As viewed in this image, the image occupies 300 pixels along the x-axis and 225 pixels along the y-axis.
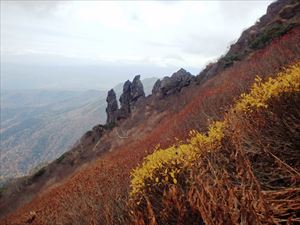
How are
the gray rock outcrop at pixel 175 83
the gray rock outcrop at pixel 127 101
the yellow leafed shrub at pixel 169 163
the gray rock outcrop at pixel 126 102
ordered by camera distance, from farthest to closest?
the gray rock outcrop at pixel 127 101 < the gray rock outcrop at pixel 126 102 < the gray rock outcrop at pixel 175 83 < the yellow leafed shrub at pixel 169 163

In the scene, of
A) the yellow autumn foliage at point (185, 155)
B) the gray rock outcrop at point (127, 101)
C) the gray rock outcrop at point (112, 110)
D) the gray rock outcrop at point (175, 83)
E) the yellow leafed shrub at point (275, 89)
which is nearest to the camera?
the yellow leafed shrub at point (275, 89)

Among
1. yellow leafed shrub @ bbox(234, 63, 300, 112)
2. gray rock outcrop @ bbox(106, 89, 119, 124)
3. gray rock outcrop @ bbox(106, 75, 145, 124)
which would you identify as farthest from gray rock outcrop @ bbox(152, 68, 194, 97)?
yellow leafed shrub @ bbox(234, 63, 300, 112)

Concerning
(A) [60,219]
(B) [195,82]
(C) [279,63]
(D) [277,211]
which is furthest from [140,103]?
(D) [277,211]

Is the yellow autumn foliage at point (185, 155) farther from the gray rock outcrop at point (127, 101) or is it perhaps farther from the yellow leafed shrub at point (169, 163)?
the gray rock outcrop at point (127, 101)

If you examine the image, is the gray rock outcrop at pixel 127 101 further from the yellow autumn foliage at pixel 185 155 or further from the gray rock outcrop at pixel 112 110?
the yellow autumn foliage at pixel 185 155

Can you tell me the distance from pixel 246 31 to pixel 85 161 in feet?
62.1

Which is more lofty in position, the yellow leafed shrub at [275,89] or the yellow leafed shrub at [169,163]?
the yellow leafed shrub at [275,89]

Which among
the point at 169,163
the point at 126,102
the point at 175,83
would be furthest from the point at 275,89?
the point at 126,102

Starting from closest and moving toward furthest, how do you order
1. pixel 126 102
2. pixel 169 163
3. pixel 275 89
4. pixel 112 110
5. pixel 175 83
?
pixel 275 89, pixel 169 163, pixel 175 83, pixel 126 102, pixel 112 110

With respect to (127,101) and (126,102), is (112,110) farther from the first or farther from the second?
(127,101)

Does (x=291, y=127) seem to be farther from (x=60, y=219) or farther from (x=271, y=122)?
(x=60, y=219)

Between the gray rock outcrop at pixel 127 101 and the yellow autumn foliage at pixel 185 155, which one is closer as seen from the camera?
the yellow autumn foliage at pixel 185 155

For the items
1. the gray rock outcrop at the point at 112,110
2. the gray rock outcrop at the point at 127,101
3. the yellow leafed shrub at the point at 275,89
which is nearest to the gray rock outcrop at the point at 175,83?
the gray rock outcrop at the point at 127,101

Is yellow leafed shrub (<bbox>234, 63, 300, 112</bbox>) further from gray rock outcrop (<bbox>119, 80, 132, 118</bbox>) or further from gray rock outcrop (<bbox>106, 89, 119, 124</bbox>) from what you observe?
gray rock outcrop (<bbox>106, 89, 119, 124</bbox>)
